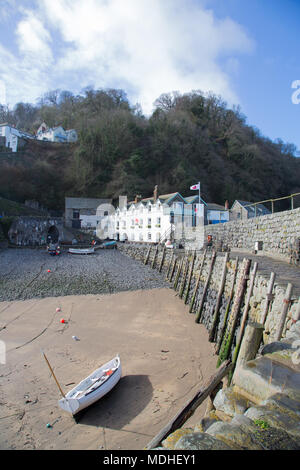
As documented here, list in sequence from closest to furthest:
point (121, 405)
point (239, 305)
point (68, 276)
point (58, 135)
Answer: point (121, 405) → point (239, 305) → point (68, 276) → point (58, 135)

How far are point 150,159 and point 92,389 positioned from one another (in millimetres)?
56831

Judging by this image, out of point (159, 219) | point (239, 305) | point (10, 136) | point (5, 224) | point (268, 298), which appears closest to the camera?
point (268, 298)

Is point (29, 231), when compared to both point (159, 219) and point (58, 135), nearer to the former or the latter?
point (159, 219)

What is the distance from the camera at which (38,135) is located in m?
76.2

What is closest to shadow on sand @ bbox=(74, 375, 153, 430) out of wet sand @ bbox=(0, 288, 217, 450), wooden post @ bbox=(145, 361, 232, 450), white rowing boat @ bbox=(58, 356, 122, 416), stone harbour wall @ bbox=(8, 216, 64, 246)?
wet sand @ bbox=(0, 288, 217, 450)

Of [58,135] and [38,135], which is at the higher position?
[38,135]

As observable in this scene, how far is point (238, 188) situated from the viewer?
62000mm

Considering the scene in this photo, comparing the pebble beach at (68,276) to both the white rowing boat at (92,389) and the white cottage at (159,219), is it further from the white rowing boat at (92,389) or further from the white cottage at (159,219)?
the white rowing boat at (92,389)

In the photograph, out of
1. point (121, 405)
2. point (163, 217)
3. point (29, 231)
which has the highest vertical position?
point (163, 217)

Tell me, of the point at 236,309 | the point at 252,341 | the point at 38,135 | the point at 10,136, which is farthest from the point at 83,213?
the point at 252,341

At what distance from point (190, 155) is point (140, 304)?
177ft

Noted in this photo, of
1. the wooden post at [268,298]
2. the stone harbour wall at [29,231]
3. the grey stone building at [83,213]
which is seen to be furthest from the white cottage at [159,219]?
the wooden post at [268,298]
